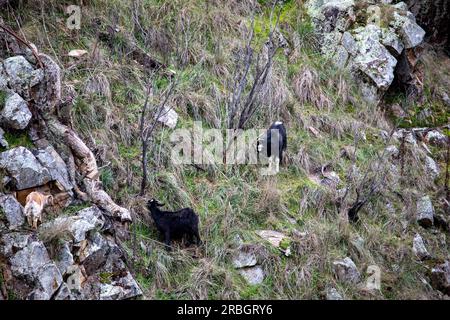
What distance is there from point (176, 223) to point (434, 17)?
775cm

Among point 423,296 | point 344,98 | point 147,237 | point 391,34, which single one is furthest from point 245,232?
point 391,34

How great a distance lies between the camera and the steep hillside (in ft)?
17.4

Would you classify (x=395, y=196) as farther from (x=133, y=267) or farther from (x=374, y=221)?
(x=133, y=267)

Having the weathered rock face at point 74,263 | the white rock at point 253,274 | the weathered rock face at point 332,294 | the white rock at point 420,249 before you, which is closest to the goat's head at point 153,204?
the weathered rock face at point 74,263

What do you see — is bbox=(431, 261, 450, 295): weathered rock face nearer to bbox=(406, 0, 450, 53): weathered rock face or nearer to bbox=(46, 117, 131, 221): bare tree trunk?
Result: bbox=(46, 117, 131, 221): bare tree trunk

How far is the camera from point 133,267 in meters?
5.20

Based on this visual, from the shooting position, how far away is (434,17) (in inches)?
402

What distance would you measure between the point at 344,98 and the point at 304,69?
0.86 meters

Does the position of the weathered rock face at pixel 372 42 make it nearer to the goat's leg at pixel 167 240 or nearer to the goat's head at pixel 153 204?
the goat's head at pixel 153 204

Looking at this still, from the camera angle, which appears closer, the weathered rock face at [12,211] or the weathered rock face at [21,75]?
the weathered rock face at [12,211]

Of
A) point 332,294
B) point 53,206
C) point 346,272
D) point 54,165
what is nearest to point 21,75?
point 54,165

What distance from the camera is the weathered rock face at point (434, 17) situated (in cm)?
1005

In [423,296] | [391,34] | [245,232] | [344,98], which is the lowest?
[423,296]

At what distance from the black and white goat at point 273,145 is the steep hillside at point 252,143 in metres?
0.23
